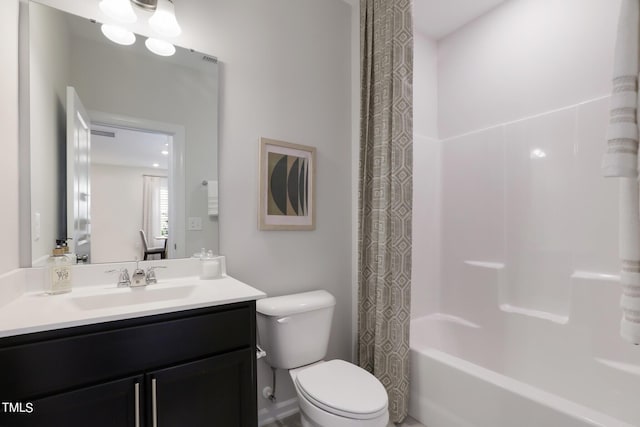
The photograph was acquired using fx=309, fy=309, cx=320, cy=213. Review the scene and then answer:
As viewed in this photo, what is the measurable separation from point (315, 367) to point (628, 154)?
1.45 metres

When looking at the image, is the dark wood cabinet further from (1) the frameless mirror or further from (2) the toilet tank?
(1) the frameless mirror

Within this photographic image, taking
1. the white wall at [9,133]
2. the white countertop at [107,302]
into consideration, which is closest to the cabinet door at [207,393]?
the white countertop at [107,302]

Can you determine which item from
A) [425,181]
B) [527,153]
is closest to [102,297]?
[425,181]

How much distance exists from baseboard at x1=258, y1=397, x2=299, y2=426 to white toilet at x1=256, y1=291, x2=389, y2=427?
35cm

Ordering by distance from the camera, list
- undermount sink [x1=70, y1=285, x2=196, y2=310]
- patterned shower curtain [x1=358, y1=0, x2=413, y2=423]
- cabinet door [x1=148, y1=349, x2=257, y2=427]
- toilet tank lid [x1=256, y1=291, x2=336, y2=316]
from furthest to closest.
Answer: patterned shower curtain [x1=358, y1=0, x2=413, y2=423] → toilet tank lid [x1=256, y1=291, x2=336, y2=316] → undermount sink [x1=70, y1=285, x2=196, y2=310] → cabinet door [x1=148, y1=349, x2=257, y2=427]

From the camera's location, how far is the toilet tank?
5.24 feet

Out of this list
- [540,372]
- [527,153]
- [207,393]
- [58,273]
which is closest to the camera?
[207,393]

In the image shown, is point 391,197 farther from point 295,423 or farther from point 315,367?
point 295,423

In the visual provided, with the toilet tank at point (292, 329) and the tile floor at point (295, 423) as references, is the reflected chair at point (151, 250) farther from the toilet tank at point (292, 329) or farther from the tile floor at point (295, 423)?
the tile floor at point (295, 423)

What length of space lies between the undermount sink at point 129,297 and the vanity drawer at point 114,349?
311 millimetres

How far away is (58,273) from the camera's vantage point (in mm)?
1230

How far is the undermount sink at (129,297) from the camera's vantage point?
3.99ft

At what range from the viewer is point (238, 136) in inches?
68.2

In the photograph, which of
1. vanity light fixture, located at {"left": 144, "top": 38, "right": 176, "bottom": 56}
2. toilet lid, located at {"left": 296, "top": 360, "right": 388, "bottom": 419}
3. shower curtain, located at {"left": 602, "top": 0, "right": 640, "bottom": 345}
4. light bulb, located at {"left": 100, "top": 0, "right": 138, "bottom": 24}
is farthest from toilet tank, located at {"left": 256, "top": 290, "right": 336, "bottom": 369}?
light bulb, located at {"left": 100, "top": 0, "right": 138, "bottom": 24}
